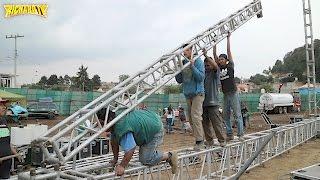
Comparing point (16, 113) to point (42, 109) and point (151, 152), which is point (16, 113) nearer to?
point (42, 109)

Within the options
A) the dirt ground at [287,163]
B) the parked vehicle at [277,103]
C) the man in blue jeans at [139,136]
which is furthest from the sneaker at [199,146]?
the parked vehicle at [277,103]

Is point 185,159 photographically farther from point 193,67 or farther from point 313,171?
point 313,171

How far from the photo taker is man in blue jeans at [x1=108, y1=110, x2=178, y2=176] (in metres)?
4.72

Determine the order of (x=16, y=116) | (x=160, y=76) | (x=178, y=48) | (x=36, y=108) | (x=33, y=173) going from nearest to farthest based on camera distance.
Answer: (x=33, y=173)
(x=160, y=76)
(x=178, y=48)
(x=16, y=116)
(x=36, y=108)

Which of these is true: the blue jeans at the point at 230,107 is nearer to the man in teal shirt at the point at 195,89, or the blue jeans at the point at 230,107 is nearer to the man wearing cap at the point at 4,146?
the man in teal shirt at the point at 195,89

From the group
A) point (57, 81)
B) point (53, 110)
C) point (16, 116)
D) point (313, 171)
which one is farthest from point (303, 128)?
point (57, 81)

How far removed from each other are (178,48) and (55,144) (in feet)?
11.3

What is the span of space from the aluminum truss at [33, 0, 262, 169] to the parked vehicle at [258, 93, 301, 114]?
3062 cm

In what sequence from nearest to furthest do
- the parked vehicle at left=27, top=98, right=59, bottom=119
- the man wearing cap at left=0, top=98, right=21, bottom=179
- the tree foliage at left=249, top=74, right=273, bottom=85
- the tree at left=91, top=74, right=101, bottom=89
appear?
the man wearing cap at left=0, top=98, right=21, bottom=179 → the parked vehicle at left=27, top=98, right=59, bottom=119 → the tree at left=91, top=74, right=101, bottom=89 → the tree foliage at left=249, top=74, right=273, bottom=85

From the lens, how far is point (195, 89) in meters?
7.20

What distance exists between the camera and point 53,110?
32406mm

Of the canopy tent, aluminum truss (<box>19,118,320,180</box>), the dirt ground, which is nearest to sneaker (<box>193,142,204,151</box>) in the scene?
aluminum truss (<box>19,118,320,180</box>)

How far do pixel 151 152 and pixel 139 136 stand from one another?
1.36 ft

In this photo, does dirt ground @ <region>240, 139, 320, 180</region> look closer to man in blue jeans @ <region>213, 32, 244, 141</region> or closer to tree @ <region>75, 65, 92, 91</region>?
man in blue jeans @ <region>213, 32, 244, 141</region>
